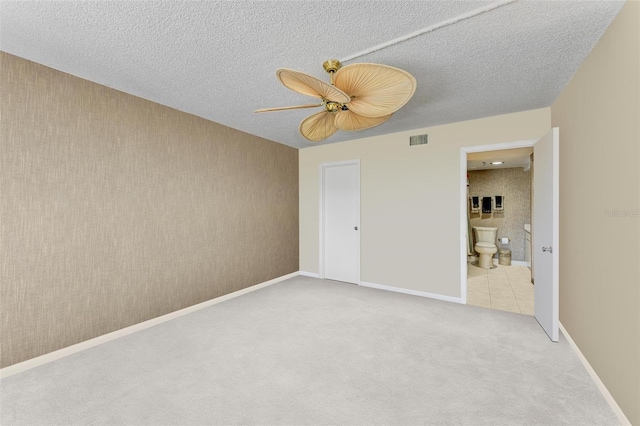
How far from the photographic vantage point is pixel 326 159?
16.0 feet

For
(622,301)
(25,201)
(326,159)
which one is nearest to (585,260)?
(622,301)

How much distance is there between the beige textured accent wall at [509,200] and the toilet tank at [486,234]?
0.37 metres

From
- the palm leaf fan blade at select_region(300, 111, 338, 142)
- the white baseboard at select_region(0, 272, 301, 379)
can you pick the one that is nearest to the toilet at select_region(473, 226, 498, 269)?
the palm leaf fan blade at select_region(300, 111, 338, 142)

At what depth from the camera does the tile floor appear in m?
3.50

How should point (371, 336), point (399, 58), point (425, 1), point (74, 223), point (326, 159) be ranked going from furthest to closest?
point (326, 159) < point (371, 336) < point (74, 223) < point (399, 58) < point (425, 1)

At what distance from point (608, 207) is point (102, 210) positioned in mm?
4144

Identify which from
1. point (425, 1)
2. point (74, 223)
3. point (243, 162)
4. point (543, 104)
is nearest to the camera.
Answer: point (425, 1)

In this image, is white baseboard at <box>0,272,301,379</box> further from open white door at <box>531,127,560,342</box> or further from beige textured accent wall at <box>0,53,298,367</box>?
open white door at <box>531,127,560,342</box>

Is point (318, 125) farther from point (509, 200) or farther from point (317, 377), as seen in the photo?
point (509, 200)

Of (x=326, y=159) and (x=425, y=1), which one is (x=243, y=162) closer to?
(x=326, y=159)

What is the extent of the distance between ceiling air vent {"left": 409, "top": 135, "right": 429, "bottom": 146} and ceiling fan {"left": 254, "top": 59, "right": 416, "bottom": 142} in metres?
1.74

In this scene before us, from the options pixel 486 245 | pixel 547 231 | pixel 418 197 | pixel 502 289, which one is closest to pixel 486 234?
pixel 486 245

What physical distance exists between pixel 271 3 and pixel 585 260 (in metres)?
2.99

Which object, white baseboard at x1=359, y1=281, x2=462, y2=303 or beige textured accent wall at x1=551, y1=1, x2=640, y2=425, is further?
white baseboard at x1=359, y1=281, x2=462, y2=303
